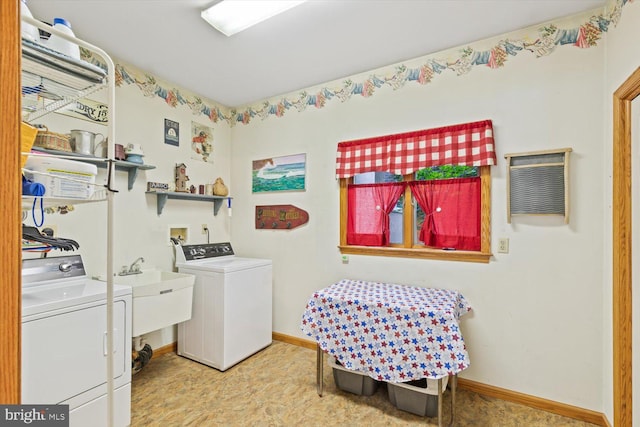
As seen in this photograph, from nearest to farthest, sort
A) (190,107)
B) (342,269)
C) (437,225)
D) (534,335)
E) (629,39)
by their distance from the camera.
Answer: (629,39)
(534,335)
(437,225)
(342,269)
(190,107)

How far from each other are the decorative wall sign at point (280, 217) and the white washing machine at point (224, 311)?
46cm

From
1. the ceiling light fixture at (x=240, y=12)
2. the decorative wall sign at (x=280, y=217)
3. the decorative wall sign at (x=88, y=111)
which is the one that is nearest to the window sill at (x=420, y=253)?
the decorative wall sign at (x=280, y=217)

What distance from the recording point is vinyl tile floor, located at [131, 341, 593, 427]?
2.00 metres

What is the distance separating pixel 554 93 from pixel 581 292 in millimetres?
1377

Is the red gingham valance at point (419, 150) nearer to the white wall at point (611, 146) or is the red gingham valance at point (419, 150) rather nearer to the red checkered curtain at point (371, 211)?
the red checkered curtain at point (371, 211)

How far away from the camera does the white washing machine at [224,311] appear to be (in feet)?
8.69

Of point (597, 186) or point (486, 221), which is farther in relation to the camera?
point (486, 221)

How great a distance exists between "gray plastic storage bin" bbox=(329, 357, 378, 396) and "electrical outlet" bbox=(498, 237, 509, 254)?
1374 mm

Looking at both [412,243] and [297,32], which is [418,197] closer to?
[412,243]

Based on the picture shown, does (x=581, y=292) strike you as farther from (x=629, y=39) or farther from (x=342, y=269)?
(x=342, y=269)

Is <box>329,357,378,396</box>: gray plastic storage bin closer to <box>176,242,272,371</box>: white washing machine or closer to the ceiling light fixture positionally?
<box>176,242,272,371</box>: white washing machine

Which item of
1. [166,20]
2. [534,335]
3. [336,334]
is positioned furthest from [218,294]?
[534,335]

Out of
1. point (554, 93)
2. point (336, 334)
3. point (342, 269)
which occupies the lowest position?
point (336, 334)

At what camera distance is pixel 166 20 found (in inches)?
83.0
